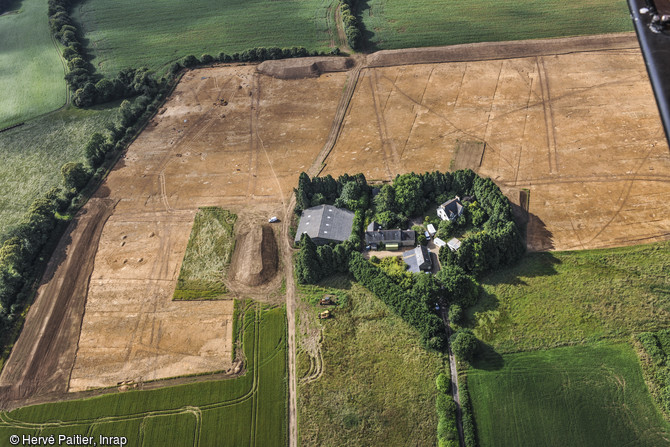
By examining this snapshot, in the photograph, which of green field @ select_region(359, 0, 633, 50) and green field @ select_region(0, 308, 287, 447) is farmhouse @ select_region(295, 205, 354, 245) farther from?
green field @ select_region(359, 0, 633, 50)

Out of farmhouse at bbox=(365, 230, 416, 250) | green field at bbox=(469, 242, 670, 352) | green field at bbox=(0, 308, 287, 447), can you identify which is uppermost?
farmhouse at bbox=(365, 230, 416, 250)

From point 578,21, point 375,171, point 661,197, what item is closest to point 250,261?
point 375,171

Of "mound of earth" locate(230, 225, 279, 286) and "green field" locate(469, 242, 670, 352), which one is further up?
"mound of earth" locate(230, 225, 279, 286)

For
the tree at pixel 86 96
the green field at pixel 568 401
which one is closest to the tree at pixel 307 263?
the green field at pixel 568 401

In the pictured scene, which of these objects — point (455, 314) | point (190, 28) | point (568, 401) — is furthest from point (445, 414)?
point (190, 28)

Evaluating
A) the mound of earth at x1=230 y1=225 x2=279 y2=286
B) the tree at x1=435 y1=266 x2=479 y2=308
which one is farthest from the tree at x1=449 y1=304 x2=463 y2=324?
the mound of earth at x1=230 y1=225 x2=279 y2=286

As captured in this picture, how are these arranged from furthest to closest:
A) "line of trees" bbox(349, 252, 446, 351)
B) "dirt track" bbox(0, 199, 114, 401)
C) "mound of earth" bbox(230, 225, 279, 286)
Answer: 1. "mound of earth" bbox(230, 225, 279, 286)
2. "dirt track" bbox(0, 199, 114, 401)
3. "line of trees" bbox(349, 252, 446, 351)

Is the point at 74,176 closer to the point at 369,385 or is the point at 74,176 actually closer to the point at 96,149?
the point at 96,149

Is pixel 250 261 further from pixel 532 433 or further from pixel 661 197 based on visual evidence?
pixel 661 197

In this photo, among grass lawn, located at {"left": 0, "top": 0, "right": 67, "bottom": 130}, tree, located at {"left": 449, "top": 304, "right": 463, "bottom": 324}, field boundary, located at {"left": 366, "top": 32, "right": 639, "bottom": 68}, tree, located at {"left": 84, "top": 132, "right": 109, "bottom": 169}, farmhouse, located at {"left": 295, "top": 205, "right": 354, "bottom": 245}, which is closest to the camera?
tree, located at {"left": 449, "top": 304, "right": 463, "bottom": 324}
